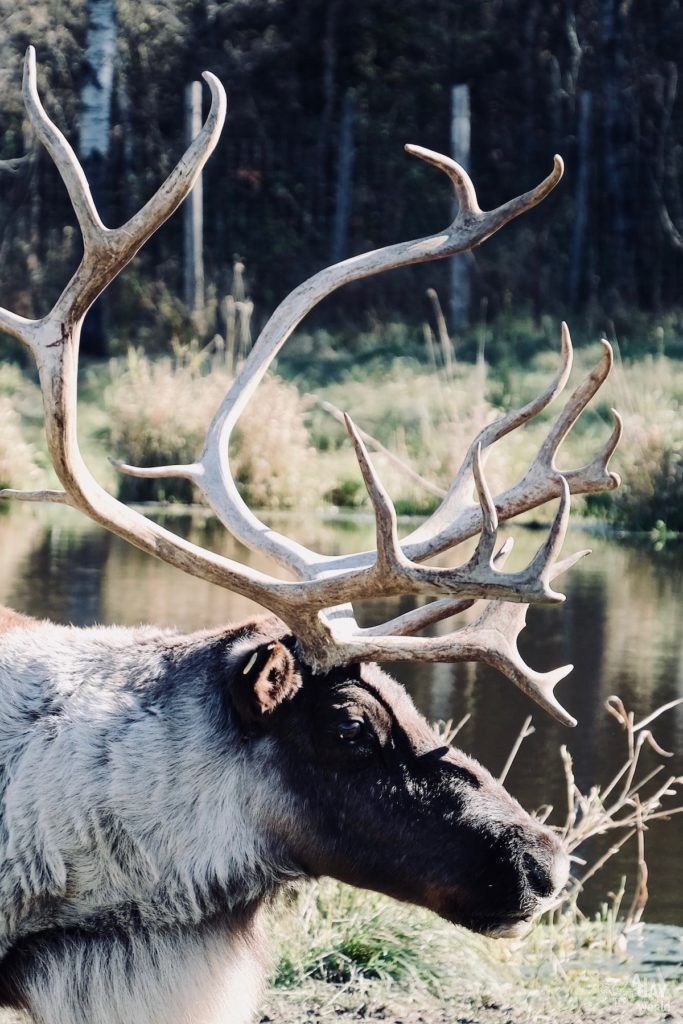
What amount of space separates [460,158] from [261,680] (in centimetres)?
1680

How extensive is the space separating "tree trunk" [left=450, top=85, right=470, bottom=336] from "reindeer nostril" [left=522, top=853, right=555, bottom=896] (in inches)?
639

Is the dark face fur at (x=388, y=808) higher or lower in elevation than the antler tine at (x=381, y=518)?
lower

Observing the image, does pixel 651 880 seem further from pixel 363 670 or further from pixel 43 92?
pixel 43 92

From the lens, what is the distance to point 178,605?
925 centimetres

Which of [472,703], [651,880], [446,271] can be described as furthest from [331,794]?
[446,271]

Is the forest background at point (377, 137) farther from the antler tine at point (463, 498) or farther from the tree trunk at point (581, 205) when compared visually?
the antler tine at point (463, 498)

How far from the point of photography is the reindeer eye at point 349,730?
10.8ft

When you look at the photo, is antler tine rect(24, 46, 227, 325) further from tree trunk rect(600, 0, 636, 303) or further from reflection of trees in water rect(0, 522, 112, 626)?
tree trunk rect(600, 0, 636, 303)

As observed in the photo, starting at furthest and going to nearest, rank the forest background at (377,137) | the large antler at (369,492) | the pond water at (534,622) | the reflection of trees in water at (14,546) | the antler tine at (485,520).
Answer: the forest background at (377,137), the reflection of trees in water at (14,546), the pond water at (534,622), the large antler at (369,492), the antler tine at (485,520)

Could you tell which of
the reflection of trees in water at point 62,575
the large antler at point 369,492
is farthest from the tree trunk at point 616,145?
the large antler at point 369,492

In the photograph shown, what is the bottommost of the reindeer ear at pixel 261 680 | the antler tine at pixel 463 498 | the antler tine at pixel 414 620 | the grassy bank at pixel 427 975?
the grassy bank at pixel 427 975

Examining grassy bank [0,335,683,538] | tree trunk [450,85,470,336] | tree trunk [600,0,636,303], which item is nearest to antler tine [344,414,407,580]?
grassy bank [0,335,683,538]

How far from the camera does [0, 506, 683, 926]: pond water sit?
6.51 m

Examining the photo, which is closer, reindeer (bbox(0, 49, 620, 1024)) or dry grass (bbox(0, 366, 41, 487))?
reindeer (bbox(0, 49, 620, 1024))
